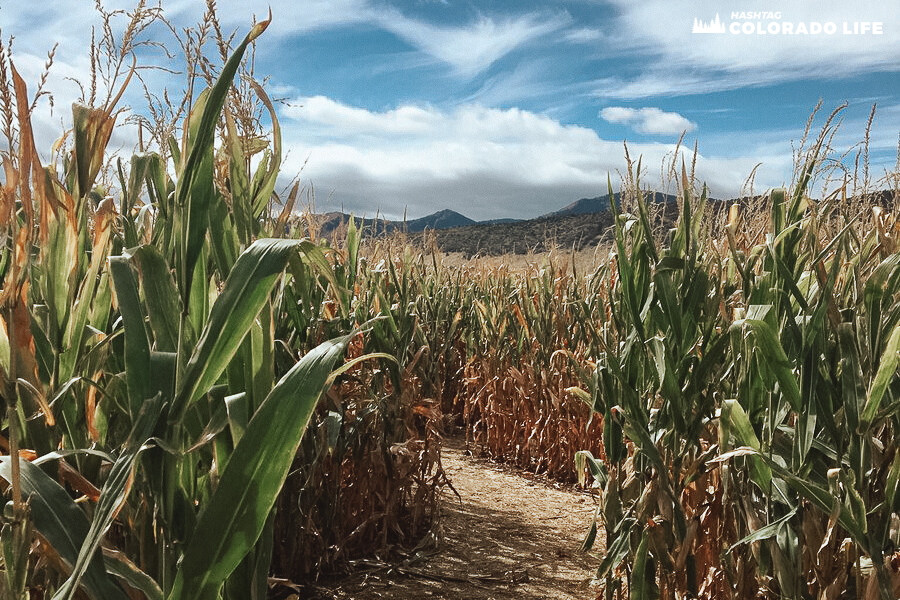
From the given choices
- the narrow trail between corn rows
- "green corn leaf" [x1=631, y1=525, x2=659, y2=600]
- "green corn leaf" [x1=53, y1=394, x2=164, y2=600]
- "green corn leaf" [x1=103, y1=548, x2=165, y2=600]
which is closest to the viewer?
"green corn leaf" [x1=53, y1=394, x2=164, y2=600]

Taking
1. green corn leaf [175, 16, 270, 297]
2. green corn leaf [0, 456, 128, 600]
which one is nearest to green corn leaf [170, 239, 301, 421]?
green corn leaf [175, 16, 270, 297]

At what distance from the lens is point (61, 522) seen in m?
0.87

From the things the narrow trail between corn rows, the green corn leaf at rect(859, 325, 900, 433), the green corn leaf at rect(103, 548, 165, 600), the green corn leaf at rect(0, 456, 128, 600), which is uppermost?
the green corn leaf at rect(859, 325, 900, 433)

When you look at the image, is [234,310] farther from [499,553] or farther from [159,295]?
[499,553]

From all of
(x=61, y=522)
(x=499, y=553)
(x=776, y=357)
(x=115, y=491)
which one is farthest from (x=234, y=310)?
(x=499, y=553)

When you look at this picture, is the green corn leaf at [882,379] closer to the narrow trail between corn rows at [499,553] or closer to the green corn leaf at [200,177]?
the green corn leaf at [200,177]

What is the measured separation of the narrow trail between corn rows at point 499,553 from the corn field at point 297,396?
5.9 inches

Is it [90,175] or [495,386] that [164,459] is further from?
[495,386]

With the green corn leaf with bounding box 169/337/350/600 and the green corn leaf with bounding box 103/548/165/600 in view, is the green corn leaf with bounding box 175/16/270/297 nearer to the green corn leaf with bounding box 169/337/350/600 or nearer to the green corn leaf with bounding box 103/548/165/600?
the green corn leaf with bounding box 169/337/350/600

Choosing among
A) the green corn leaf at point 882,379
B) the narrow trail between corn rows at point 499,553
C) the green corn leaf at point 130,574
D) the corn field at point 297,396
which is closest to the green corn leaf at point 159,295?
the corn field at point 297,396

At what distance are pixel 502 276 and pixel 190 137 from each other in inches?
199

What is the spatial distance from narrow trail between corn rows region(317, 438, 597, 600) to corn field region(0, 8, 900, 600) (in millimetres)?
150

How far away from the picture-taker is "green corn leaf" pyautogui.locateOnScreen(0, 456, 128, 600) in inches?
33.4

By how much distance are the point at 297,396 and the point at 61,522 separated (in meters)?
0.36
